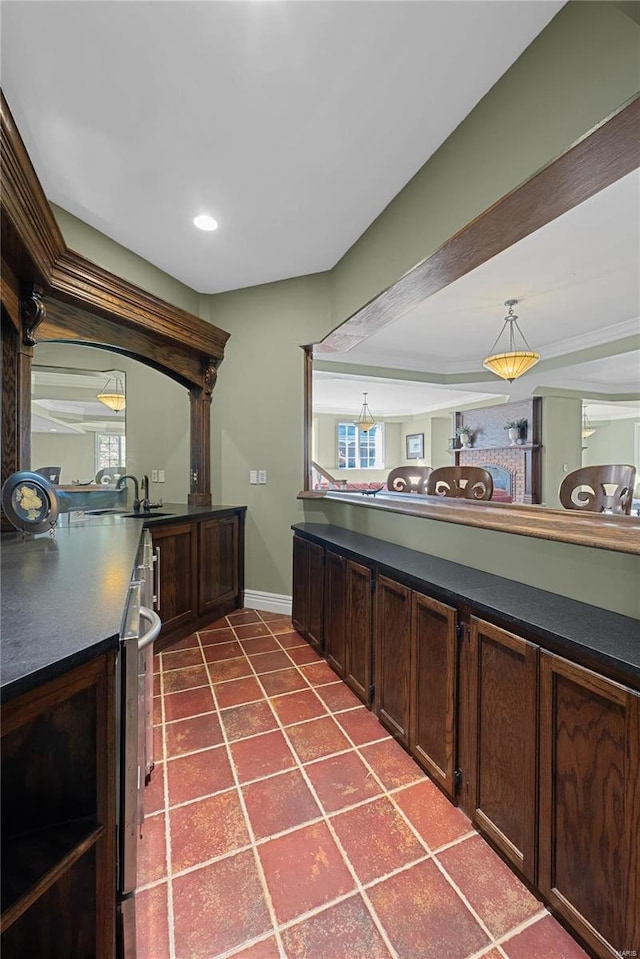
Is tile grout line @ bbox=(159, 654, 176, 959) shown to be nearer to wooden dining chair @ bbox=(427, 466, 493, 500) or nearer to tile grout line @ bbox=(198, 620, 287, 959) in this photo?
tile grout line @ bbox=(198, 620, 287, 959)

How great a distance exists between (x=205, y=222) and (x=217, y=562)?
236 cm

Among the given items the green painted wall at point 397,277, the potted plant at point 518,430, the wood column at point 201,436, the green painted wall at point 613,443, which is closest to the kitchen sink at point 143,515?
the wood column at point 201,436

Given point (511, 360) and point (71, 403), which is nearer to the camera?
point (71, 403)

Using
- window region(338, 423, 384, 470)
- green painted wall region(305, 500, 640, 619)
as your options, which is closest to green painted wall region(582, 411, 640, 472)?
window region(338, 423, 384, 470)

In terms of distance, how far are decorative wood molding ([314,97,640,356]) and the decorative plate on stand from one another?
6.86 ft

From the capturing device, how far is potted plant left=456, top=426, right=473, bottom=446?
820cm

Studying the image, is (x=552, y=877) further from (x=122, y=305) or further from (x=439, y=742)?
(x=122, y=305)

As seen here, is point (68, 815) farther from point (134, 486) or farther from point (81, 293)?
point (134, 486)

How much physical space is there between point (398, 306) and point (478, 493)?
52.5 inches

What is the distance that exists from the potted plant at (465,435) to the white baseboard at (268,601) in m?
6.08

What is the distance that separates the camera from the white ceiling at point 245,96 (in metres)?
1.34

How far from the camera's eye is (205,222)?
2520 mm

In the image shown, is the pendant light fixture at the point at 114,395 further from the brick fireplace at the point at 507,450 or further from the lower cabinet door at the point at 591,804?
the brick fireplace at the point at 507,450

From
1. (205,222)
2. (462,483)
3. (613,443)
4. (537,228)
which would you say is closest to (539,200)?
(537,228)
